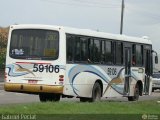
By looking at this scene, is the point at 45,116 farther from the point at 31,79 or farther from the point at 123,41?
the point at 123,41

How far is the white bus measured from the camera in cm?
2094

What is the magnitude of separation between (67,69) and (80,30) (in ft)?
6.85

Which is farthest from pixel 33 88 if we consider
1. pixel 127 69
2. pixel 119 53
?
pixel 127 69

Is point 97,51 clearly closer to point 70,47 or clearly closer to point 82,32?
point 82,32

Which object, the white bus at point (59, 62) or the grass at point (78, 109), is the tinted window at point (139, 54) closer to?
the white bus at point (59, 62)

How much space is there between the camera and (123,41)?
26.2 metres

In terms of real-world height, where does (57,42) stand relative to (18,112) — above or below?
above

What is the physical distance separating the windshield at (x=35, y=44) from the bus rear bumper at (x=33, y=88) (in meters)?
1.05

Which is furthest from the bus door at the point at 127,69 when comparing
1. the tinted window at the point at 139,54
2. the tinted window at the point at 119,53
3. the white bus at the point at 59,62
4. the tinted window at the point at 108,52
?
the tinted window at the point at 108,52

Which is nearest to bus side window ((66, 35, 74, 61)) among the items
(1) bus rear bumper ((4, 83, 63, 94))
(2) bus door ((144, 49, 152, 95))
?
(1) bus rear bumper ((4, 83, 63, 94))

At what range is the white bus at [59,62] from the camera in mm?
20938

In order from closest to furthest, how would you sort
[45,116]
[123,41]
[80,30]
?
1. [45,116]
2. [80,30]
3. [123,41]

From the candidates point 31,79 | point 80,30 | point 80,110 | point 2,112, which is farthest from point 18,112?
point 80,30

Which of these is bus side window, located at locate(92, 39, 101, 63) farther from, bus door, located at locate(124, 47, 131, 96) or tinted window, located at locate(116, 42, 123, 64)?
bus door, located at locate(124, 47, 131, 96)
